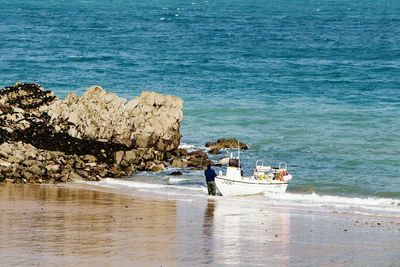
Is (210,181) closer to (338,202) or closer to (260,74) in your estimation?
(338,202)

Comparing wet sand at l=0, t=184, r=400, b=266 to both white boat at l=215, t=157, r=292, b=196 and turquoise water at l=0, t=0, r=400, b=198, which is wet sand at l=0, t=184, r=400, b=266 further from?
turquoise water at l=0, t=0, r=400, b=198

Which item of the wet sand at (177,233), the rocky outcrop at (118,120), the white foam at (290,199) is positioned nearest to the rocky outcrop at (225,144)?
the rocky outcrop at (118,120)

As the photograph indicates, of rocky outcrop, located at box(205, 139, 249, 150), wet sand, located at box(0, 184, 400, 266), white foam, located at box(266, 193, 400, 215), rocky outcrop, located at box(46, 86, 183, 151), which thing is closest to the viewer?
wet sand, located at box(0, 184, 400, 266)

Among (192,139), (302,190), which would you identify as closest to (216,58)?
(192,139)

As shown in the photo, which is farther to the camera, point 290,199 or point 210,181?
point 210,181

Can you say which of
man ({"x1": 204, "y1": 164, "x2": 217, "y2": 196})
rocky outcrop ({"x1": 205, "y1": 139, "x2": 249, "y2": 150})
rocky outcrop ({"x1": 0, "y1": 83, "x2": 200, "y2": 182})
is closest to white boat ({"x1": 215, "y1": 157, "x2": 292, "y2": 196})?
man ({"x1": 204, "y1": 164, "x2": 217, "y2": 196})

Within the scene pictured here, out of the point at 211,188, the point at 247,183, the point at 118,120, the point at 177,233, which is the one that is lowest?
the point at 177,233

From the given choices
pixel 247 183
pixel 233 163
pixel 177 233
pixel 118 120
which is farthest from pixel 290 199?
pixel 118 120

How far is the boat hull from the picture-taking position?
108ft

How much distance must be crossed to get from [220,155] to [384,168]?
6.91 metres

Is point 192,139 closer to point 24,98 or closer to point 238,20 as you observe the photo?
point 24,98

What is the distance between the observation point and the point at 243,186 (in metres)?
33.0

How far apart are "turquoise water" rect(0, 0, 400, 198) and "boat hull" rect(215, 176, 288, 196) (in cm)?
173

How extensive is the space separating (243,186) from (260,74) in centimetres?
3640
